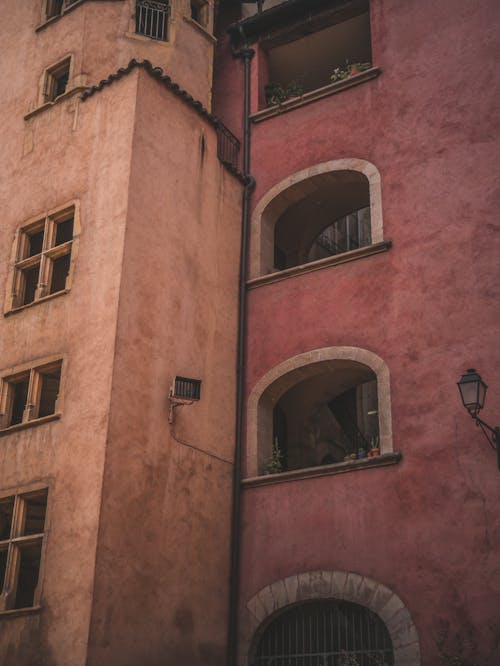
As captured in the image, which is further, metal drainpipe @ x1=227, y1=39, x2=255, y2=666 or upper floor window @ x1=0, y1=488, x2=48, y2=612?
metal drainpipe @ x1=227, y1=39, x2=255, y2=666

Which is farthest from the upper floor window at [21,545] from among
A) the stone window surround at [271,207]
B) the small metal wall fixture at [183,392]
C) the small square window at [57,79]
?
the small square window at [57,79]

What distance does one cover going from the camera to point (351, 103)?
54.4 feet

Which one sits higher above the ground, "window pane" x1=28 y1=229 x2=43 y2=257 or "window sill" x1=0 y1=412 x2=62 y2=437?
"window pane" x1=28 y1=229 x2=43 y2=257

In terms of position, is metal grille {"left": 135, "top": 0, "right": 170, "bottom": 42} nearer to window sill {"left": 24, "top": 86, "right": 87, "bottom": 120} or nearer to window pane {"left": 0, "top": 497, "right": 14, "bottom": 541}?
window sill {"left": 24, "top": 86, "right": 87, "bottom": 120}

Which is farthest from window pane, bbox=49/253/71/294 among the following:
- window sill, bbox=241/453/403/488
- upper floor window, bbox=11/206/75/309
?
window sill, bbox=241/453/403/488

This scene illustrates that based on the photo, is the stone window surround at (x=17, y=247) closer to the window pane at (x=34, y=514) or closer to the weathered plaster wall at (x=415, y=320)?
the window pane at (x=34, y=514)

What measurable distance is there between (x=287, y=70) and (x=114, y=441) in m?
10.5

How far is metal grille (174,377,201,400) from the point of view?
44.2ft

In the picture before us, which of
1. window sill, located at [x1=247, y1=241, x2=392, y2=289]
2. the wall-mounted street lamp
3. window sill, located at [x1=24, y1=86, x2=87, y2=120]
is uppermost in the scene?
window sill, located at [x1=24, y1=86, x2=87, y2=120]

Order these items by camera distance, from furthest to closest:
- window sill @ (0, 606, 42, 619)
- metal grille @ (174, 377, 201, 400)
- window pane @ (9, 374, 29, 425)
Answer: window pane @ (9, 374, 29, 425) < metal grille @ (174, 377, 201, 400) < window sill @ (0, 606, 42, 619)

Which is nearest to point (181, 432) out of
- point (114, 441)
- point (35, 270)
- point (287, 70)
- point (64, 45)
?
point (114, 441)

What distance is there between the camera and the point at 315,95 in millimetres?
17094

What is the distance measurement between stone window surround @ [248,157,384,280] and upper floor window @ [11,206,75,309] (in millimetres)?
3323

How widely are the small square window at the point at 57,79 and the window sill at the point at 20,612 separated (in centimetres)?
927
